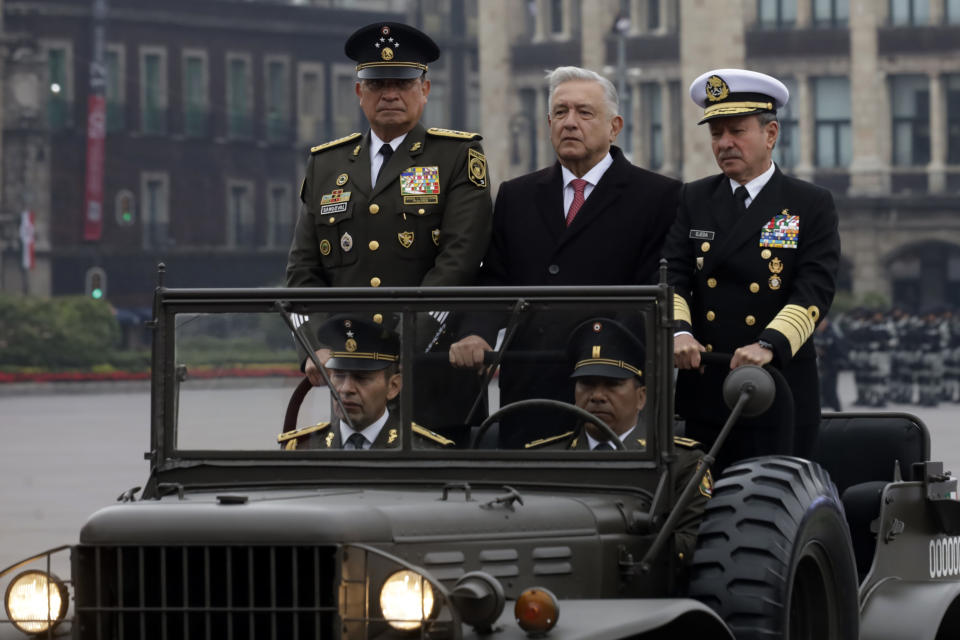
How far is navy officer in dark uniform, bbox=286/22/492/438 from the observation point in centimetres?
737

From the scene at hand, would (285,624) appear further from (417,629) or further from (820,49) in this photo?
(820,49)

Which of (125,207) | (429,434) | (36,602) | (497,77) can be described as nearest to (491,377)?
(429,434)

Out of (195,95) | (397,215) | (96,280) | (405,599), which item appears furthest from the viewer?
(195,95)

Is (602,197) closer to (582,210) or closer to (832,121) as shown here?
(582,210)

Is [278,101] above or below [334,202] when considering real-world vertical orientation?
above

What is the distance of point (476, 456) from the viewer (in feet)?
20.6

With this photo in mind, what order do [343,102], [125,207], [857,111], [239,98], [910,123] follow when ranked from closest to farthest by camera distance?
[857,111]
[910,123]
[125,207]
[239,98]
[343,102]

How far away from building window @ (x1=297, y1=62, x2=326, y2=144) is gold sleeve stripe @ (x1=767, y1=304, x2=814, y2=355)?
218 feet

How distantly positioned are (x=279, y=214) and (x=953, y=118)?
23238mm

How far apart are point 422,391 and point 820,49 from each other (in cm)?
5833

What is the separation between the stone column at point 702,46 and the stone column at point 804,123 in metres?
1.92

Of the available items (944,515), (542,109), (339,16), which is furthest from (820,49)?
(944,515)

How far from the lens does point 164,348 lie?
6.68m

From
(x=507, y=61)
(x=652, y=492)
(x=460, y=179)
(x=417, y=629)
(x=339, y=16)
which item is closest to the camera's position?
(x=417, y=629)
